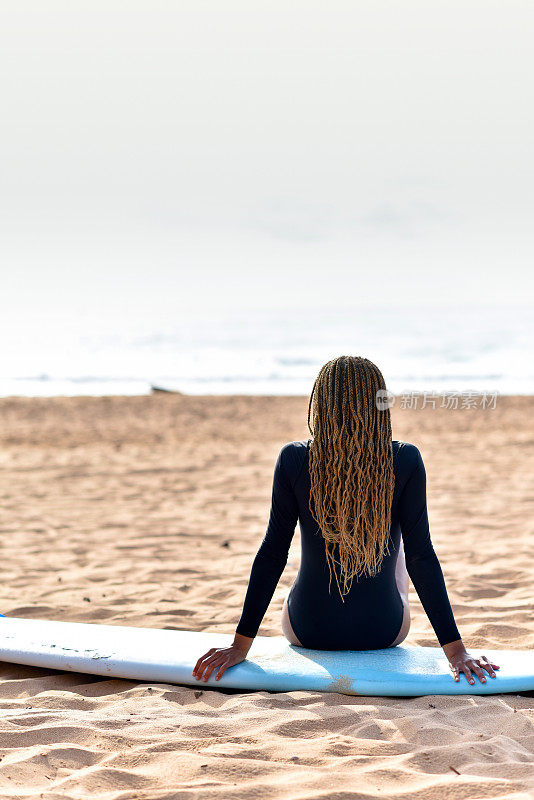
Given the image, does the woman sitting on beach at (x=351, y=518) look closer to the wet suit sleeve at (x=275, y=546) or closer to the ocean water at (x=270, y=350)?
the wet suit sleeve at (x=275, y=546)

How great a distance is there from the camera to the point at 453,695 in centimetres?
251

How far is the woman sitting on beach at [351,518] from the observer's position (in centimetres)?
234

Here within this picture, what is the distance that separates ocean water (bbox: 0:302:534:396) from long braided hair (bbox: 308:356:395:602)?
16.3 m

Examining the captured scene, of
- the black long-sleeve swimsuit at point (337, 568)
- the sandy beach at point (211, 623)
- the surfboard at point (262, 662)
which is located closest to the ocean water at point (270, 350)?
the sandy beach at point (211, 623)

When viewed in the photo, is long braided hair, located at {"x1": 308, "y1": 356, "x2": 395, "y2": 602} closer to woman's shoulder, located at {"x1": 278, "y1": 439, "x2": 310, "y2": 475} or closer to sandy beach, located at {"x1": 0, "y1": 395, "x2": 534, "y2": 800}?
woman's shoulder, located at {"x1": 278, "y1": 439, "x2": 310, "y2": 475}

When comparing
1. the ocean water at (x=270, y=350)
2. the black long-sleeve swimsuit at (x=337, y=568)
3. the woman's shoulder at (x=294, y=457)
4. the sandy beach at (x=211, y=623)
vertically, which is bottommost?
the sandy beach at (x=211, y=623)

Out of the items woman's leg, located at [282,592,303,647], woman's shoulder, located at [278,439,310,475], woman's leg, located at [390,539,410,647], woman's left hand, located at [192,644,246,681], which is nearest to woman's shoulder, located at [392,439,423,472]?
woman's shoulder, located at [278,439,310,475]

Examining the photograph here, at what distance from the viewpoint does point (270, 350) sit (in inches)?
1093

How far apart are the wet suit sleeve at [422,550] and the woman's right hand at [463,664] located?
0.37 feet

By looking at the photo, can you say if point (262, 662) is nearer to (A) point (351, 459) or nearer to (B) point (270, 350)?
(A) point (351, 459)

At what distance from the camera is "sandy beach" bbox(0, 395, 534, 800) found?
1.98m

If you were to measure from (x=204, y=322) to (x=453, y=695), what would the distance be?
105 ft

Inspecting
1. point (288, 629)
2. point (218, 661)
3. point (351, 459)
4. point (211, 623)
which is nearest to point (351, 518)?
point (351, 459)

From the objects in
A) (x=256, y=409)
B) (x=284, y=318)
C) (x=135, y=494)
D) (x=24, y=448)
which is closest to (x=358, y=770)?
(x=135, y=494)
